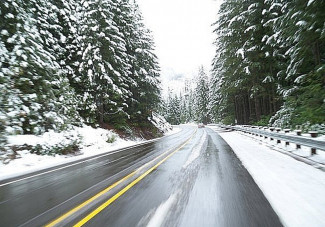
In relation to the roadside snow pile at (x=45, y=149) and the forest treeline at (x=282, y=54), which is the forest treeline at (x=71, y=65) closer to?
the roadside snow pile at (x=45, y=149)

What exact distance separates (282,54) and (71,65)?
1856 centimetres

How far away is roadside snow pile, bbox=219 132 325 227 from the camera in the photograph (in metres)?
3.29

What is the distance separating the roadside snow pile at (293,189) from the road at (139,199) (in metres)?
0.23

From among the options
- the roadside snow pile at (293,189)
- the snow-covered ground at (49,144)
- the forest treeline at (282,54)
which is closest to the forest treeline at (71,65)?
the snow-covered ground at (49,144)

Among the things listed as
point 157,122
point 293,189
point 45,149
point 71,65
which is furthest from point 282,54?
point 45,149

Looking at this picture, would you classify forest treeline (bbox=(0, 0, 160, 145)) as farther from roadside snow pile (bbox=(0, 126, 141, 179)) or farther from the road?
the road

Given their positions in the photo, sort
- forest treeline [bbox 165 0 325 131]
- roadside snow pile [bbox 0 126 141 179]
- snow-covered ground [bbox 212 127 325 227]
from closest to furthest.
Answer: snow-covered ground [bbox 212 127 325 227]
roadside snow pile [bbox 0 126 141 179]
forest treeline [bbox 165 0 325 131]

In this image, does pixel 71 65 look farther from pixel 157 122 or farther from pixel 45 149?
pixel 157 122

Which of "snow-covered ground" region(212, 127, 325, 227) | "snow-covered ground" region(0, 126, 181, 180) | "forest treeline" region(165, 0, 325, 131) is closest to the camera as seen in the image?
"snow-covered ground" region(212, 127, 325, 227)

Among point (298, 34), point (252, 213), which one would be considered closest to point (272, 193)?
point (252, 213)

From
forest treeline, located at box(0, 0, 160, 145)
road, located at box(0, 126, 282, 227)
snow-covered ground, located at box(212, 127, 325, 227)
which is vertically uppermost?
forest treeline, located at box(0, 0, 160, 145)

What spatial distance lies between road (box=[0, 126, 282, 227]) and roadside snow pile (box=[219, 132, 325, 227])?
226mm

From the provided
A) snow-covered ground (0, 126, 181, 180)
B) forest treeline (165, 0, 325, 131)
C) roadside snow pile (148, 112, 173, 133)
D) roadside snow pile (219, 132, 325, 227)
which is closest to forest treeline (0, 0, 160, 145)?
snow-covered ground (0, 126, 181, 180)

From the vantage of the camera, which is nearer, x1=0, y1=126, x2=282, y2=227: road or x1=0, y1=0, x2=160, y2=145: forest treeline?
x1=0, y1=126, x2=282, y2=227: road
